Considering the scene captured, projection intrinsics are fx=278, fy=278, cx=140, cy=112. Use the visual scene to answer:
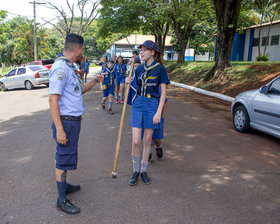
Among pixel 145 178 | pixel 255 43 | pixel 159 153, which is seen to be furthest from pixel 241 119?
pixel 255 43

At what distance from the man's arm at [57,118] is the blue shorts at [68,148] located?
0.34 feet

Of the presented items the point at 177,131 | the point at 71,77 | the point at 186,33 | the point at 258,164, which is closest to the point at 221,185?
the point at 258,164

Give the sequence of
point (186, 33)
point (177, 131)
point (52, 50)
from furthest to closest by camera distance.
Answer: point (52, 50) → point (186, 33) → point (177, 131)

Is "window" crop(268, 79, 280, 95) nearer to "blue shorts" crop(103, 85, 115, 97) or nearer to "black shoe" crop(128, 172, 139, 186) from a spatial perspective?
"black shoe" crop(128, 172, 139, 186)

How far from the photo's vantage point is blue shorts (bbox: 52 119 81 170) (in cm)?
301

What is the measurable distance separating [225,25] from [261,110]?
9647mm

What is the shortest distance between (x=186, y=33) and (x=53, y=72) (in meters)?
22.6

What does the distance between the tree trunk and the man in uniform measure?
1259 cm

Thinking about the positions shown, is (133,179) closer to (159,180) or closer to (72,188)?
(159,180)

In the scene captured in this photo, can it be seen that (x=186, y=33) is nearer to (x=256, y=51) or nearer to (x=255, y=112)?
(x=256, y=51)

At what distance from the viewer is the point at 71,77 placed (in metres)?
2.94

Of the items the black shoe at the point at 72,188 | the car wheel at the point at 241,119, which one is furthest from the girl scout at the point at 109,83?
the black shoe at the point at 72,188

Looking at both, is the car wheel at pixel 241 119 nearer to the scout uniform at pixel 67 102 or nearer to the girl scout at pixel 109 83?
the girl scout at pixel 109 83

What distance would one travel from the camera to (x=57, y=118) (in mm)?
2844
